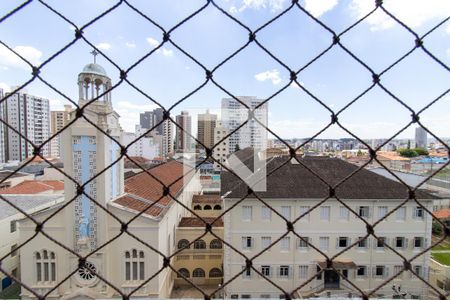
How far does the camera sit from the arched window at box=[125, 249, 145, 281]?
15.1ft

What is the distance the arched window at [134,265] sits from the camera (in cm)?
459

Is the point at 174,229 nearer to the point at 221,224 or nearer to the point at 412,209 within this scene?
the point at 221,224

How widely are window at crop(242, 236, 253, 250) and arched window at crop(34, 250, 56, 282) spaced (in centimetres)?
339

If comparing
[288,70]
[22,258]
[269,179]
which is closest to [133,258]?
[22,258]

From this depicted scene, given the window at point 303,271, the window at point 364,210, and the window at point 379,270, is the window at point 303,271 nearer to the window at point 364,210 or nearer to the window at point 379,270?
the window at point 379,270

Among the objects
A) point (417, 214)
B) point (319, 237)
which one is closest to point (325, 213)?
point (319, 237)

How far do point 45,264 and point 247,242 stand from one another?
3605 mm

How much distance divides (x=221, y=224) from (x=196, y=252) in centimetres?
88

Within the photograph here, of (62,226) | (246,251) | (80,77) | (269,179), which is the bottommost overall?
(246,251)

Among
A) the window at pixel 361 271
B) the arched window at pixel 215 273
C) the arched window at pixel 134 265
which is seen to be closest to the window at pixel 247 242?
the arched window at pixel 215 273

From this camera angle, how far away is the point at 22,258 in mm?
4551

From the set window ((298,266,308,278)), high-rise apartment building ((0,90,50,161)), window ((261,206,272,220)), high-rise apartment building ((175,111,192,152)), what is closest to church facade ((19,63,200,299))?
high-rise apartment building ((175,111,192,152))

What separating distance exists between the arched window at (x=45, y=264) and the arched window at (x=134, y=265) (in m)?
1.23

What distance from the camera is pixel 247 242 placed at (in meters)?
5.54
